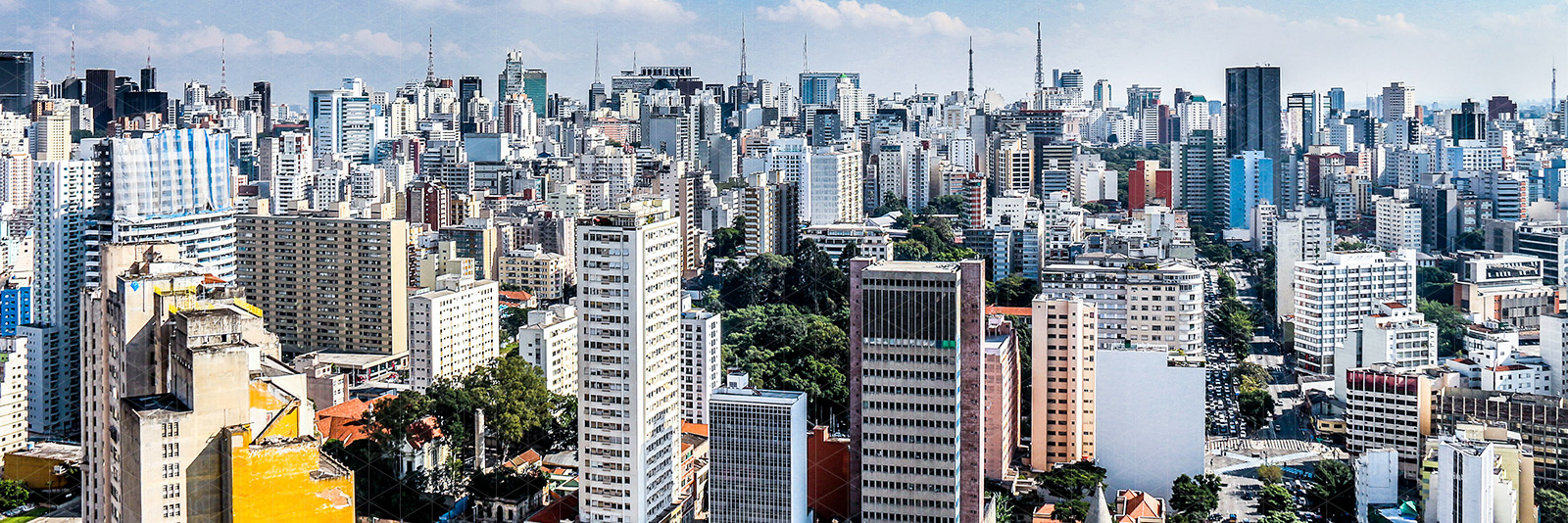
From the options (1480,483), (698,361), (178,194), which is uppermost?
(178,194)

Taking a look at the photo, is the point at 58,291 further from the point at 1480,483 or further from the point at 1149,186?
the point at 1149,186

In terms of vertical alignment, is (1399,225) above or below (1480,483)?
above

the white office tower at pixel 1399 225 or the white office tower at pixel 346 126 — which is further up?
the white office tower at pixel 346 126

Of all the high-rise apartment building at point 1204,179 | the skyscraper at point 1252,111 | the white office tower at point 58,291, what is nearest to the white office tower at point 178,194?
the white office tower at point 58,291

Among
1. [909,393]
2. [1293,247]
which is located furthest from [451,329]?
[1293,247]

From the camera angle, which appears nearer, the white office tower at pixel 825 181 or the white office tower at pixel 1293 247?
the white office tower at pixel 1293 247

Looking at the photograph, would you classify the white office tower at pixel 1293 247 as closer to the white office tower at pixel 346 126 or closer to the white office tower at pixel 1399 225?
the white office tower at pixel 1399 225
